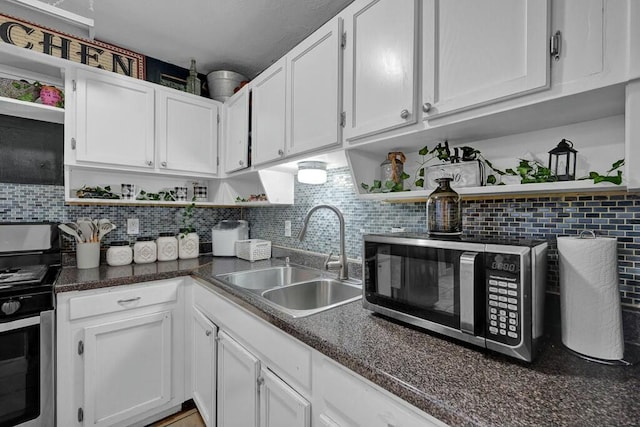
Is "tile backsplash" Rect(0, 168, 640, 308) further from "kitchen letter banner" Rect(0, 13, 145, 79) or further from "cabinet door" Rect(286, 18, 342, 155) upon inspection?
"kitchen letter banner" Rect(0, 13, 145, 79)

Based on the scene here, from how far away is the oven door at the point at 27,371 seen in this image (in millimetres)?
1357

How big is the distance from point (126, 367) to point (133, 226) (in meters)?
1.02

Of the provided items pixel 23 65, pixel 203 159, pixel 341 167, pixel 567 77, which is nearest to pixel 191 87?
pixel 203 159

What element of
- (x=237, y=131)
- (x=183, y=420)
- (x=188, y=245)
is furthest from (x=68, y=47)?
(x=183, y=420)

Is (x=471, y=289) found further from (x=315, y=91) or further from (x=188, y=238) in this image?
(x=188, y=238)

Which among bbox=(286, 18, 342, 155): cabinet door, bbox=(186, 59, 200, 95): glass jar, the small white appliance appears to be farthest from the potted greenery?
bbox=(286, 18, 342, 155): cabinet door

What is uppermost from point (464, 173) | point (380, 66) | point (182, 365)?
point (380, 66)

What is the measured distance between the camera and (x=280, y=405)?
1105mm

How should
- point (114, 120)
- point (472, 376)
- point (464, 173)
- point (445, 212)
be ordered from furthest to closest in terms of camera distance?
point (114, 120) < point (464, 173) < point (445, 212) < point (472, 376)

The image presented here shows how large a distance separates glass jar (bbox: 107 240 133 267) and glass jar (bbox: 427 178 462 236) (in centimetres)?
204

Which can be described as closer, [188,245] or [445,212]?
[445,212]

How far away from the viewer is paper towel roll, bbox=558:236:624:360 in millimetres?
767

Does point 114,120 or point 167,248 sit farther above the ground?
point 114,120

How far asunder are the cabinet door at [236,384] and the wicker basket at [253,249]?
789mm
